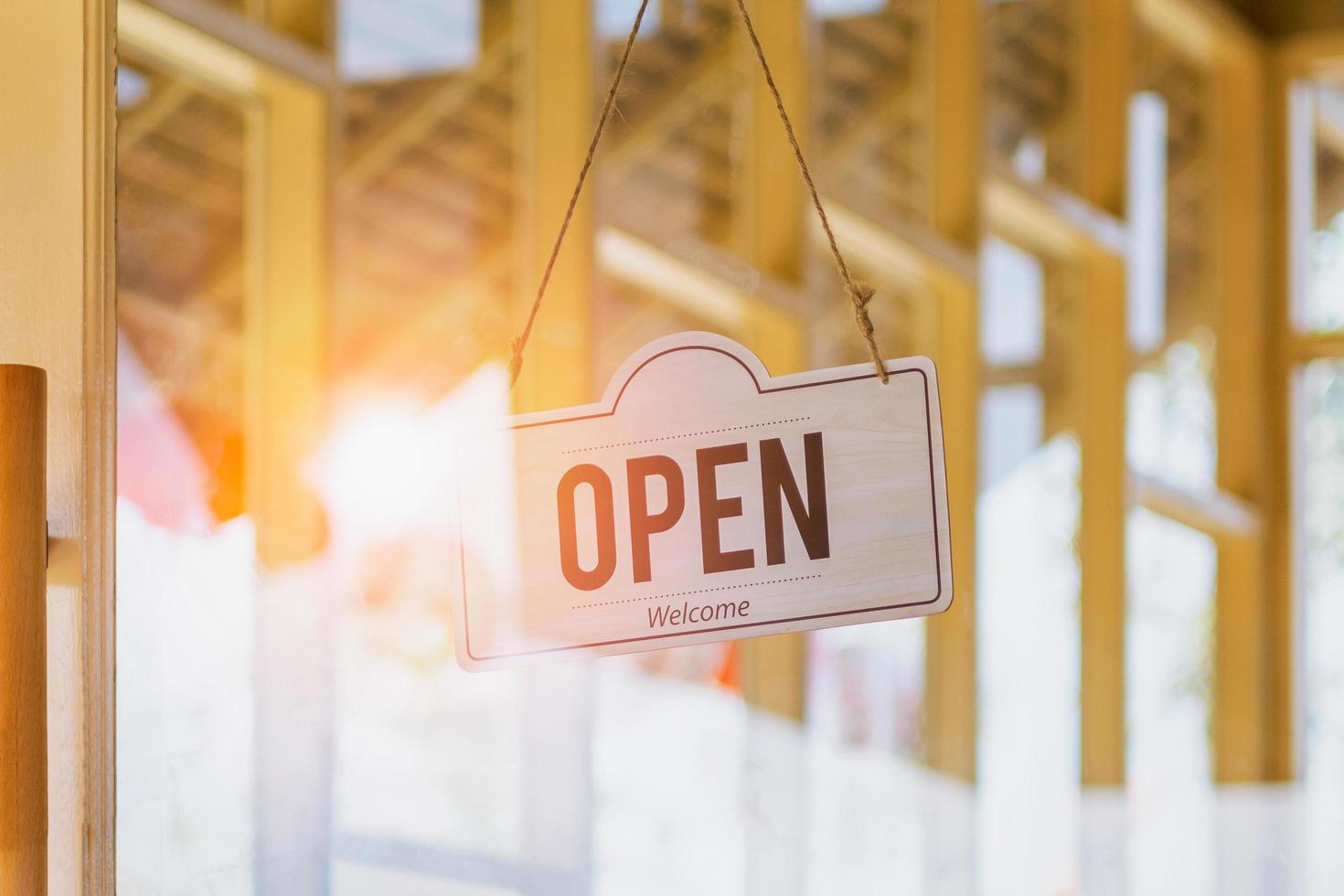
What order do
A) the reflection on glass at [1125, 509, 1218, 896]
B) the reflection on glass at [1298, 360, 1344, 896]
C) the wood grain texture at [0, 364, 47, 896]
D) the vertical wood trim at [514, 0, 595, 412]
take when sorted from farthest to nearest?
1. the reflection on glass at [1298, 360, 1344, 896]
2. the reflection on glass at [1125, 509, 1218, 896]
3. the vertical wood trim at [514, 0, 595, 412]
4. the wood grain texture at [0, 364, 47, 896]

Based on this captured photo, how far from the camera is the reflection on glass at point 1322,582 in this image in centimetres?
361

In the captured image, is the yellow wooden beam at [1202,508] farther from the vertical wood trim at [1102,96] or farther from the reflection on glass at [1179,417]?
the vertical wood trim at [1102,96]

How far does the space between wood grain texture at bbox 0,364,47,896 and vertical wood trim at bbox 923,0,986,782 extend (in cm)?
113

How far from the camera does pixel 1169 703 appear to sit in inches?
133

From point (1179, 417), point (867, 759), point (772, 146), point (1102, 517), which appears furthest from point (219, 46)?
point (1179, 417)

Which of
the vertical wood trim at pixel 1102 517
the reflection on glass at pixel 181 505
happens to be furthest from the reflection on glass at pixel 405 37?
the vertical wood trim at pixel 1102 517

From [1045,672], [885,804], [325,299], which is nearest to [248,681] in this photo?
[325,299]

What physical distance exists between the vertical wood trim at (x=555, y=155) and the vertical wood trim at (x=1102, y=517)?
1.31 metres

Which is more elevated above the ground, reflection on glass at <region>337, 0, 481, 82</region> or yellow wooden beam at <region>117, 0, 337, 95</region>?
reflection on glass at <region>337, 0, 481, 82</region>

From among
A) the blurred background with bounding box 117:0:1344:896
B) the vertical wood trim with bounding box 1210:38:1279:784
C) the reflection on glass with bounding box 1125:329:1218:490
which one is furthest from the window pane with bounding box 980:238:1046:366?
the vertical wood trim with bounding box 1210:38:1279:784

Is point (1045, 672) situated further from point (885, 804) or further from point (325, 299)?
point (325, 299)

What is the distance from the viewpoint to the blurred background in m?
1.32

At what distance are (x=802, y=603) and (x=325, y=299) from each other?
0.71m

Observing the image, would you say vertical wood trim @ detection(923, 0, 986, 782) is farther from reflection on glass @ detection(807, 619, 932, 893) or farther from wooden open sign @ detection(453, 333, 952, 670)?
wooden open sign @ detection(453, 333, 952, 670)
